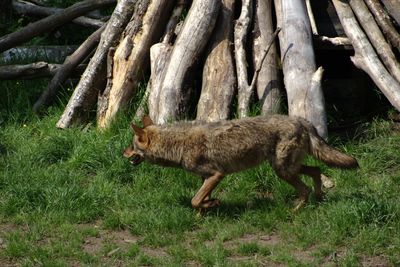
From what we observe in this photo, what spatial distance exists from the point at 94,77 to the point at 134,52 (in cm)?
62

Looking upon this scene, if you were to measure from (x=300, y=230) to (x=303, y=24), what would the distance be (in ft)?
10.8

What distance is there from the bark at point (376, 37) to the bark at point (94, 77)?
2.98 meters

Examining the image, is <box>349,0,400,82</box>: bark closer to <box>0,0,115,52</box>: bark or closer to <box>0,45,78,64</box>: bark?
<box>0,0,115,52</box>: bark

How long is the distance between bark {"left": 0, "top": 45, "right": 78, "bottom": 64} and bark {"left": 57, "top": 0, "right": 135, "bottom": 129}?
77.4 inches

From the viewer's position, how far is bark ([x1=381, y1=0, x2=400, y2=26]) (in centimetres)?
985

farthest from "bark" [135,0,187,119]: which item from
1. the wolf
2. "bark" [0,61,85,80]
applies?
"bark" [0,61,85,80]

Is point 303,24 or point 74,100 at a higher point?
point 303,24

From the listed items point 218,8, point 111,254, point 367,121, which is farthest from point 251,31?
point 111,254

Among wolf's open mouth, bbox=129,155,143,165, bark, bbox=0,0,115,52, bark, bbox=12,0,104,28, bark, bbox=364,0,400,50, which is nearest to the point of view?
wolf's open mouth, bbox=129,155,143,165

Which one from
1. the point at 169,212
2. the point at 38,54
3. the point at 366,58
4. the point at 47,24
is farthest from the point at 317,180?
the point at 38,54

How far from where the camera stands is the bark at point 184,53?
9484 mm

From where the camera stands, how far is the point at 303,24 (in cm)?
980

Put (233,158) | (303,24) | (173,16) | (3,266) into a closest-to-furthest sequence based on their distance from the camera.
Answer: (3,266), (233,158), (303,24), (173,16)

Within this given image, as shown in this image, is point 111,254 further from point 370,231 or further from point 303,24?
point 303,24
